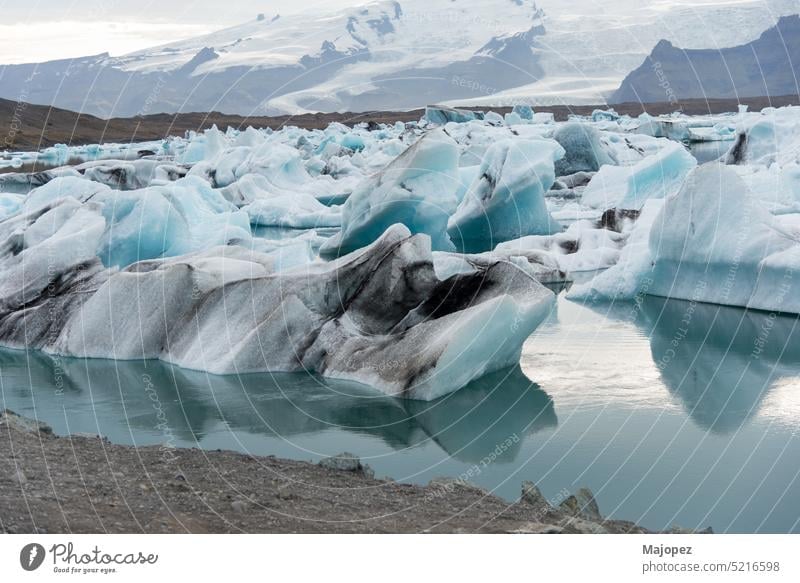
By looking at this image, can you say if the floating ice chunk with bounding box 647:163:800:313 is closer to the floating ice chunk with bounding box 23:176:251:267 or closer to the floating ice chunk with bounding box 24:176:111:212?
the floating ice chunk with bounding box 23:176:251:267

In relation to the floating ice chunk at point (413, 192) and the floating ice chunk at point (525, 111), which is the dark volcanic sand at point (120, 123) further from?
the floating ice chunk at point (413, 192)

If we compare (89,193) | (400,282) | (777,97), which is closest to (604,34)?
(777,97)

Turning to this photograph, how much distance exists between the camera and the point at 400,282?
10789 mm

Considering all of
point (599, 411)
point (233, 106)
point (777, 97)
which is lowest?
point (777, 97)

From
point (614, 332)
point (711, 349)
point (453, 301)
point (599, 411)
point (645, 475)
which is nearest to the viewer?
point (645, 475)

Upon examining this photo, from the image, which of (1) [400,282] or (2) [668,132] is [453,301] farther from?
(2) [668,132]

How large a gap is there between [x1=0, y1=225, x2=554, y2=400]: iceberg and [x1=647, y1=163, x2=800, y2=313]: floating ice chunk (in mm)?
3807

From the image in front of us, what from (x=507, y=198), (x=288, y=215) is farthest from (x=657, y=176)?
(x=288, y=215)

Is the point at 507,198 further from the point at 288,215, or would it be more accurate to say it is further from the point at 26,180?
the point at 26,180

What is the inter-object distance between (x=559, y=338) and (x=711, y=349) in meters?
1.80

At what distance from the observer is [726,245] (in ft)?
43.4
